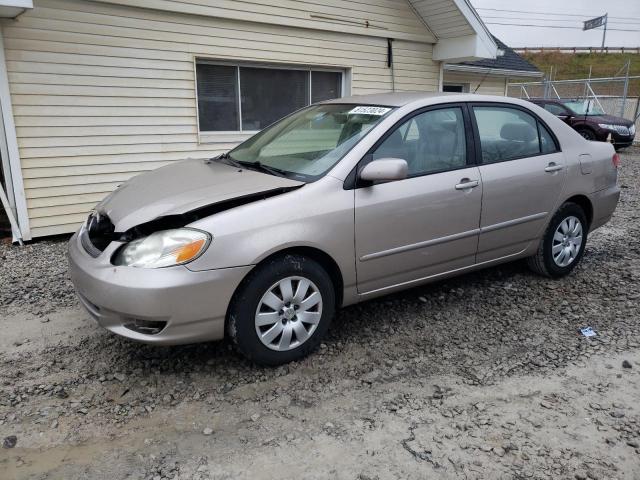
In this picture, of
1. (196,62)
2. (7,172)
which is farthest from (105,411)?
(196,62)

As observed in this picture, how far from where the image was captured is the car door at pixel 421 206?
350cm

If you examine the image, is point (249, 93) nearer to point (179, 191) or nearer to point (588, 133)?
point (179, 191)

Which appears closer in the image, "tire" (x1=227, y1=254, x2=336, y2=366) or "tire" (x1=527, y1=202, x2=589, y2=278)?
"tire" (x1=227, y1=254, x2=336, y2=366)

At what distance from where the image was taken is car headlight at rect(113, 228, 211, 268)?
2.87 meters

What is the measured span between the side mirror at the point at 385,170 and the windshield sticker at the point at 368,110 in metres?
0.60

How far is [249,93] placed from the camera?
791 cm

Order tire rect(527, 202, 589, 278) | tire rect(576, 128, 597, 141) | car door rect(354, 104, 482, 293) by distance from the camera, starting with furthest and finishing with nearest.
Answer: tire rect(576, 128, 597, 141) → tire rect(527, 202, 589, 278) → car door rect(354, 104, 482, 293)

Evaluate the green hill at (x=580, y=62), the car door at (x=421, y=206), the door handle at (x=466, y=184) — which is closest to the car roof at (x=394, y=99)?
the car door at (x=421, y=206)

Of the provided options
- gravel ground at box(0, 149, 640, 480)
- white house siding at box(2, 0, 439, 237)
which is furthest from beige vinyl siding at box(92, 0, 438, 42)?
gravel ground at box(0, 149, 640, 480)

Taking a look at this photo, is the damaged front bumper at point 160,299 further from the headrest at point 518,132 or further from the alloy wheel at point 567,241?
the alloy wheel at point 567,241

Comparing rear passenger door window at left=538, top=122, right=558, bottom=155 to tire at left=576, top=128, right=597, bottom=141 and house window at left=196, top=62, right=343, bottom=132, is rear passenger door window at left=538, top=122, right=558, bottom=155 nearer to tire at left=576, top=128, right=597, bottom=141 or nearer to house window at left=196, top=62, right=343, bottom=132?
house window at left=196, top=62, right=343, bottom=132

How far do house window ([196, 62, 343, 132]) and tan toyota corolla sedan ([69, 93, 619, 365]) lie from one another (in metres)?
3.35

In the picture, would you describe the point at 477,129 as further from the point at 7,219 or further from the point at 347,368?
the point at 7,219

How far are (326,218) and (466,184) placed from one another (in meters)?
1.26
